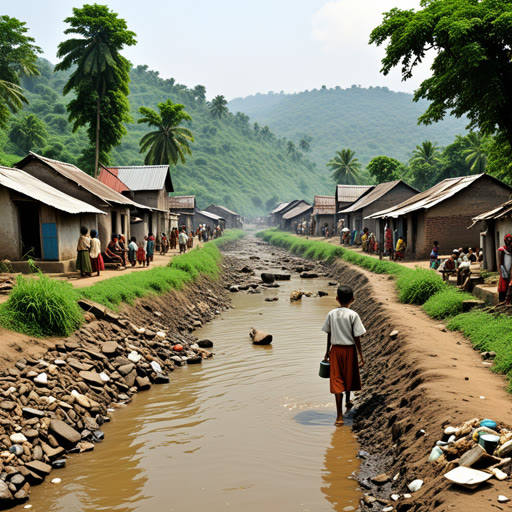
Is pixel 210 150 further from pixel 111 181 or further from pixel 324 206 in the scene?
pixel 111 181

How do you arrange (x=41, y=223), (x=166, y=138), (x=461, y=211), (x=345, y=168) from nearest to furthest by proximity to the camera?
(x=41, y=223) < (x=461, y=211) < (x=166, y=138) < (x=345, y=168)

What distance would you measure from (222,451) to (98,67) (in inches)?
1328

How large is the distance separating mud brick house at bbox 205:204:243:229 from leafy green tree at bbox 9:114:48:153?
29.2 metres

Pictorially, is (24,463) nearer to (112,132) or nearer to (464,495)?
(464,495)

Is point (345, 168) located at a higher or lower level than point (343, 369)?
higher

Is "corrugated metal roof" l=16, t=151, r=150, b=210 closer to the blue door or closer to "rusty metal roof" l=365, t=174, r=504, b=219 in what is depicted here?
the blue door

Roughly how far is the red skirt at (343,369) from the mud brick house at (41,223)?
1244 centimetres

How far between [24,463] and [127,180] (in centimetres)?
3194

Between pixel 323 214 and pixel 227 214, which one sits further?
pixel 227 214

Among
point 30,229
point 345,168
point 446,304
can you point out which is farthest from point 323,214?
point 446,304

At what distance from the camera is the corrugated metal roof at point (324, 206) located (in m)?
59.5

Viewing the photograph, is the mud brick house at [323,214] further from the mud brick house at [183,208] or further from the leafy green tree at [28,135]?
the leafy green tree at [28,135]

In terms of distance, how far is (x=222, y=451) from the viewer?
302 inches

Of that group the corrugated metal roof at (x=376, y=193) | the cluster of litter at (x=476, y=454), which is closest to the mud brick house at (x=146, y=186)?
the corrugated metal roof at (x=376, y=193)
